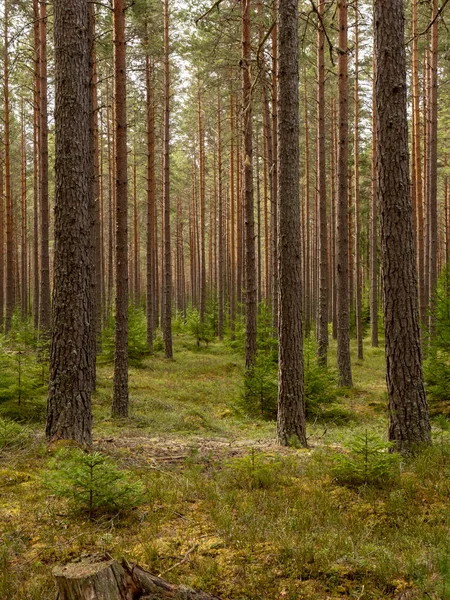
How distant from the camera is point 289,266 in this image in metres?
7.76

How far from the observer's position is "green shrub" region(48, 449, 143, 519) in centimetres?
472

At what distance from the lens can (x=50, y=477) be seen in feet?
16.4

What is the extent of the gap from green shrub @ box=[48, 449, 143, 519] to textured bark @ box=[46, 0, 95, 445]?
6.23ft

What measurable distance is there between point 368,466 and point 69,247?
15.6 ft

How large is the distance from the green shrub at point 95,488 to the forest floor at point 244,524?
0.11 m

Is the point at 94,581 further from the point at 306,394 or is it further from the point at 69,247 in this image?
the point at 306,394

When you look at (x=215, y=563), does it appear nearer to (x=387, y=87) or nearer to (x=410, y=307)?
(x=410, y=307)

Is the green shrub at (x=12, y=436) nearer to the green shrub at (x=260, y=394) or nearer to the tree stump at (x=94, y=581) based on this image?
the tree stump at (x=94, y=581)

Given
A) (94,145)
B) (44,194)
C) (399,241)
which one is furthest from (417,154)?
(399,241)

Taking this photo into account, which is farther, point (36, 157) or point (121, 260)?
point (36, 157)

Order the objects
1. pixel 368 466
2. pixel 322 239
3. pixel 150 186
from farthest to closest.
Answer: pixel 150 186
pixel 322 239
pixel 368 466

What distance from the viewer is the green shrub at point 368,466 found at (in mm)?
5406

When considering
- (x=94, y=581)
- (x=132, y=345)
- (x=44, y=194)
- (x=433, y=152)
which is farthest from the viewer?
(x=132, y=345)

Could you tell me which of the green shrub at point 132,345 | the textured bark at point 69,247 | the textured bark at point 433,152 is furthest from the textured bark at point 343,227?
the textured bark at point 69,247
